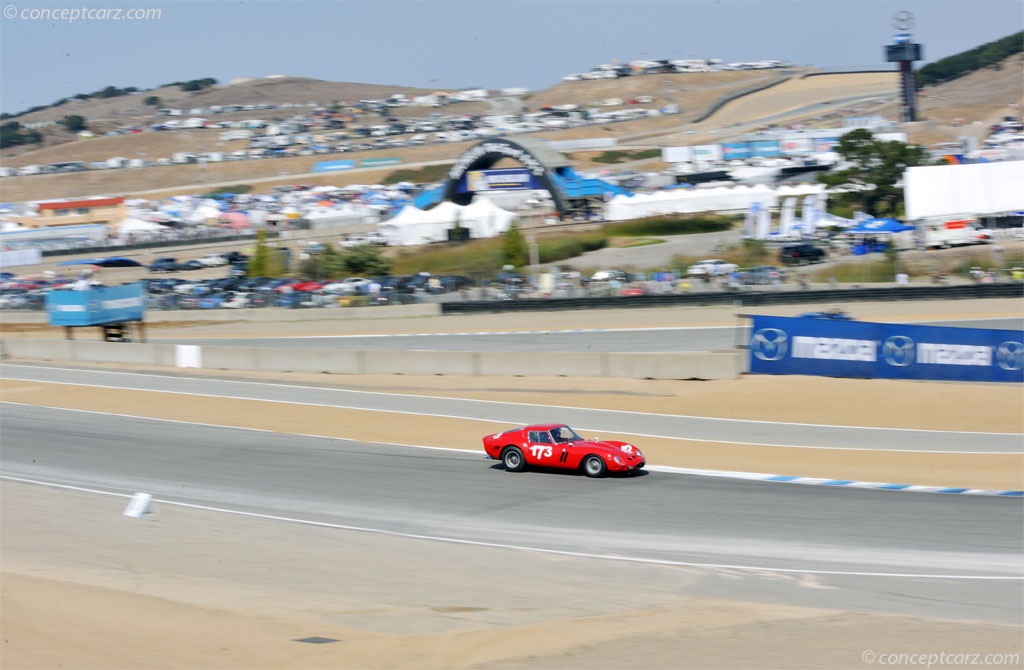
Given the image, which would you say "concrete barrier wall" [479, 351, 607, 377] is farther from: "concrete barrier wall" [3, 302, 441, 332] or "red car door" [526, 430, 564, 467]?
"concrete barrier wall" [3, 302, 441, 332]

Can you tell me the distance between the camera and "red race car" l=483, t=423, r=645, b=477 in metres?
16.5

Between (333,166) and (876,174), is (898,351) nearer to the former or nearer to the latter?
(876,174)

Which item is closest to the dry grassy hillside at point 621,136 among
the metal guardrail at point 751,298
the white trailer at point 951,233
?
the white trailer at point 951,233

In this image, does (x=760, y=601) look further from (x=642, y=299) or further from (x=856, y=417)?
(x=642, y=299)

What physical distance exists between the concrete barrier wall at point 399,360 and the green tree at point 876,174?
140ft

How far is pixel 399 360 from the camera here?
29.5 metres

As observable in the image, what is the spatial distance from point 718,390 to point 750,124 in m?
130

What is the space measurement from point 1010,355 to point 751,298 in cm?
1432

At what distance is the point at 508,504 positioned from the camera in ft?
50.4

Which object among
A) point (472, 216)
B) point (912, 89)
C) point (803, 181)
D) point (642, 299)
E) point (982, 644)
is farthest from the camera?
point (912, 89)

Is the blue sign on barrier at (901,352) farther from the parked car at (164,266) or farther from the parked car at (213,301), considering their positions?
the parked car at (164,266)

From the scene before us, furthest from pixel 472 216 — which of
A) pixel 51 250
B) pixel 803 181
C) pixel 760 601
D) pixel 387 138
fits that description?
pixel 387 138

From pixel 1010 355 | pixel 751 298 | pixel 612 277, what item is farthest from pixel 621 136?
pixel 1010 355
